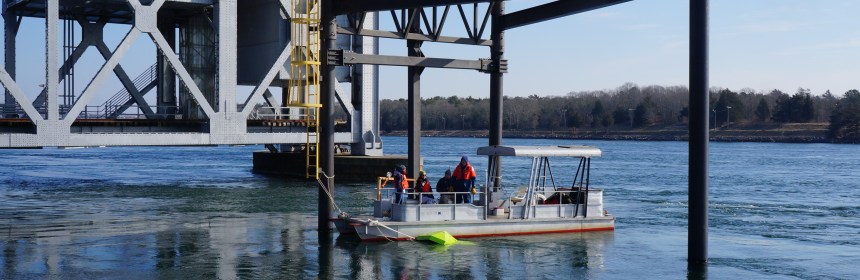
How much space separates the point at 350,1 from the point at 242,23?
3042 centimetres

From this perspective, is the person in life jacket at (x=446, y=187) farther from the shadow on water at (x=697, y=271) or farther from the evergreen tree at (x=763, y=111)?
the evergreen tree at (x=763, y=111)

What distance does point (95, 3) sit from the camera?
4712 centimetres

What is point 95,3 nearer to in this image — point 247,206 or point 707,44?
point 247,206

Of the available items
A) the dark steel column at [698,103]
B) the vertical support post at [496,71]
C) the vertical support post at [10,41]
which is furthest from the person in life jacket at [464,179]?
the vertical support post at [10,41]

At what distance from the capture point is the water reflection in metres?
20.5

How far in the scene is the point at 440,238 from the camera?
78.8ft

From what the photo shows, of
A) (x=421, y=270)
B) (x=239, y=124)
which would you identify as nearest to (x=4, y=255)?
(x=421, y=270)

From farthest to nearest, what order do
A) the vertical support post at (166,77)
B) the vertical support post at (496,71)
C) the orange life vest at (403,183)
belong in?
the vertical support post at (166,77), the vertical support post at (496,71), the orange life vest at (403,183)

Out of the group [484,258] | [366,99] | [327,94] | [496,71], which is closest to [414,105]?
[496,71]

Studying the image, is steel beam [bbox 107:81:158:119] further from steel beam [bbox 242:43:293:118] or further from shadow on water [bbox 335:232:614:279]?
shadow on water [bbox 335:232:614:279]

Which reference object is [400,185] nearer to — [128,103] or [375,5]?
[375,5]

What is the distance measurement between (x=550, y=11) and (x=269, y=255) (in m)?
9.28

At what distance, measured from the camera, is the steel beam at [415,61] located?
2456cm

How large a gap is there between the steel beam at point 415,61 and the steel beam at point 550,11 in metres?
1.32
